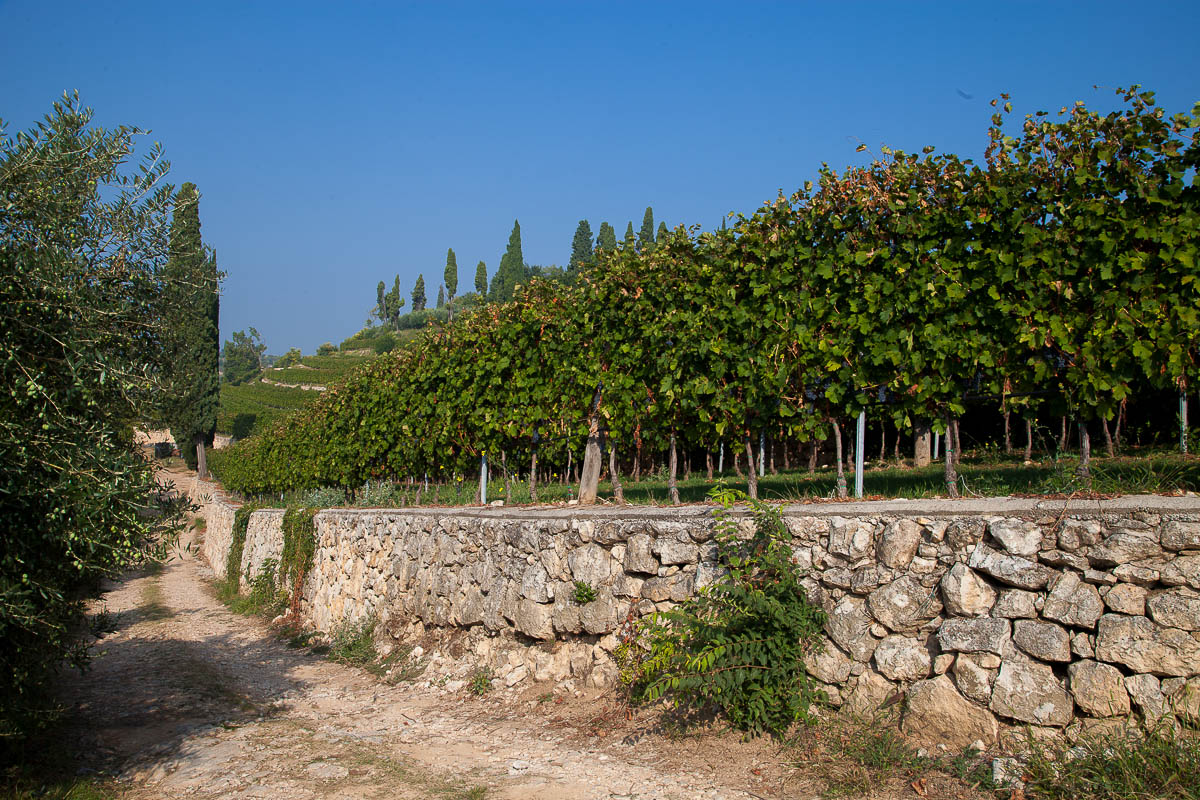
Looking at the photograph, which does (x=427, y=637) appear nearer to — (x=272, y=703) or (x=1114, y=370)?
(x=272, y=703)

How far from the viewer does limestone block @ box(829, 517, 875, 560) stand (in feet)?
16.1

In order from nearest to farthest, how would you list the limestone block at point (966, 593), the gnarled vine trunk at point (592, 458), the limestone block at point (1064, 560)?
the limestone block at point (1064, 560) < the limestone block at point (966, 593) < the gnarled vine trunk at point (592, 458)

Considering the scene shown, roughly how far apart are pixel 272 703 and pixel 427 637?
178 centimetres

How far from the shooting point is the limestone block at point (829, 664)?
4766mm

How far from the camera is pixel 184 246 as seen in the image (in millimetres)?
5629

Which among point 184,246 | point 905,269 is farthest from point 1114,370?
point 184,246

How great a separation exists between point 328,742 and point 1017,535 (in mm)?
5105

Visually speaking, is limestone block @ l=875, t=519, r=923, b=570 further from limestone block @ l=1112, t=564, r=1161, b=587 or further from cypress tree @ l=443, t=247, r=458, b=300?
cypress tree @ l=443, t=247, r=458, b=300

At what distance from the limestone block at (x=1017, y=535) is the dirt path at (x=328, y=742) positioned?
2.02m

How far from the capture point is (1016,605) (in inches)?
165

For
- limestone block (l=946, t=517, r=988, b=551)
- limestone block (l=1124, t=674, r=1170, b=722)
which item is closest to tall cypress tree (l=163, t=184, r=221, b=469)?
limestone block (l=946, t=517, r=988, b=551)

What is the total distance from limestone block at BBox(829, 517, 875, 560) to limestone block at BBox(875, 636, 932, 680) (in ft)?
1.80

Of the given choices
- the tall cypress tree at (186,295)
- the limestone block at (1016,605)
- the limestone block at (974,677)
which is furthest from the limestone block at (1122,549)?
the tall cypress tree at (186,295)

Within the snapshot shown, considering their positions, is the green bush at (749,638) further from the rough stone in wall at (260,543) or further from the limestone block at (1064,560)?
the rough stone in wall at (260,543)
